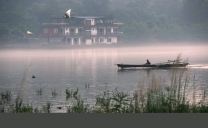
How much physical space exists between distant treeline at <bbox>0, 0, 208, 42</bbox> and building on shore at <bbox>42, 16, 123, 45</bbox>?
2485mm

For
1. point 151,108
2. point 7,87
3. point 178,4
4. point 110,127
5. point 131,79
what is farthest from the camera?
point 178,4

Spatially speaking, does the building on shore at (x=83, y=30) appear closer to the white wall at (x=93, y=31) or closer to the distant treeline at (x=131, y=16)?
the white wall at (x=93, y=31)

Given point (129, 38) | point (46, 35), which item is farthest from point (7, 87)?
point (129, 38)

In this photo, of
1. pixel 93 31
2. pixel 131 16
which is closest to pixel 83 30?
pixel 93 31

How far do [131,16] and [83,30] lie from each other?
10935 mm

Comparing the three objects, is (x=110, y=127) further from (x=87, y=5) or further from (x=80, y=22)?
(x=87, y=5)

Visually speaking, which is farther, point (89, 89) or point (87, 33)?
point (87, 33)

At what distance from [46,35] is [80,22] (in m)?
7.82

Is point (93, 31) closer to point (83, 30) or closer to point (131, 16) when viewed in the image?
point (83, 30)

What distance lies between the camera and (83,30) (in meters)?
100

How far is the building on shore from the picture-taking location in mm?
97150

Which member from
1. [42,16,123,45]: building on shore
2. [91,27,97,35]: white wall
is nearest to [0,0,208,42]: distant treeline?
[42,16,123,45]: building on shore

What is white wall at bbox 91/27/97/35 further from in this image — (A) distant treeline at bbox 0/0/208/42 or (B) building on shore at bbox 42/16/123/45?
(A) distant treeline at bbox 0/0/208/42

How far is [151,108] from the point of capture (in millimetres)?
14125
